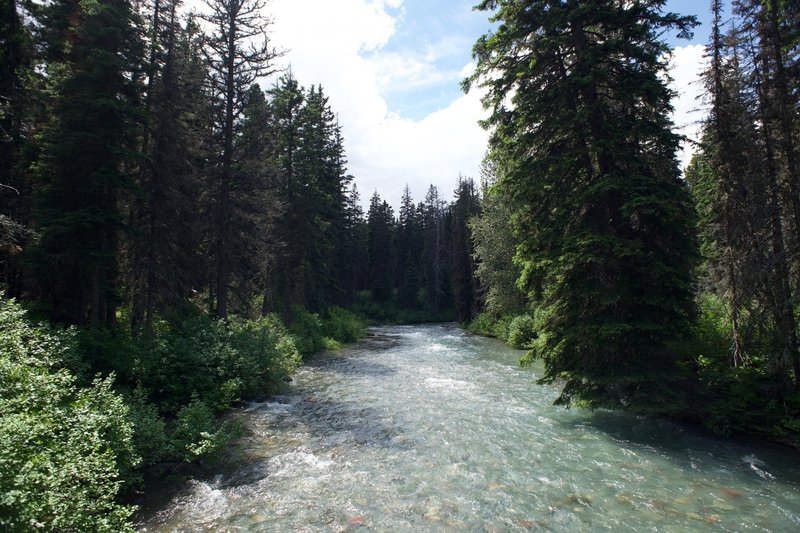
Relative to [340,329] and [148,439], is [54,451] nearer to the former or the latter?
[148,439]

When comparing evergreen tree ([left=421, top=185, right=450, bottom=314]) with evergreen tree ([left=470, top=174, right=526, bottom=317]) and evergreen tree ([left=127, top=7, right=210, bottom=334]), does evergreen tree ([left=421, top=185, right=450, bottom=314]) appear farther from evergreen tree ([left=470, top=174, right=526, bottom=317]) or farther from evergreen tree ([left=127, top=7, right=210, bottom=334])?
evergreen tree ([left=127, top=7, right=210, bottom=334])

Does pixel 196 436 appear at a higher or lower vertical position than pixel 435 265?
lower

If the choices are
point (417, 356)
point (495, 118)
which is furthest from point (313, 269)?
point (495, 118)

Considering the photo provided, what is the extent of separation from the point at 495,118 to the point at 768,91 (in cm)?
669

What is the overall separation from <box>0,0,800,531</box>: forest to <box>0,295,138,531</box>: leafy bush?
4 centimetres

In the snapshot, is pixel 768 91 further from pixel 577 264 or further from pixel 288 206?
pixel 288 206

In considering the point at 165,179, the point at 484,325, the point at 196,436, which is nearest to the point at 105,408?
the point at 196,436

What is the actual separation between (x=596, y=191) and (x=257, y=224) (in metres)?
15.4

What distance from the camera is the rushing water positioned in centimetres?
648

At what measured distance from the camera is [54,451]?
5.43 meters

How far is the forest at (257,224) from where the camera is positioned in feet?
27.1

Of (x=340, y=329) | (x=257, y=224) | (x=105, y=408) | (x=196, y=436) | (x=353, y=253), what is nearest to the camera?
(x=105, y=408)

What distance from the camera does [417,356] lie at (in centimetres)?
2412

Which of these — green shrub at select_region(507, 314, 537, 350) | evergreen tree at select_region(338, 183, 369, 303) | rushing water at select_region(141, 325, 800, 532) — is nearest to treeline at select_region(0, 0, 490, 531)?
rushing water at select_region(141, 325, 800, 532)
